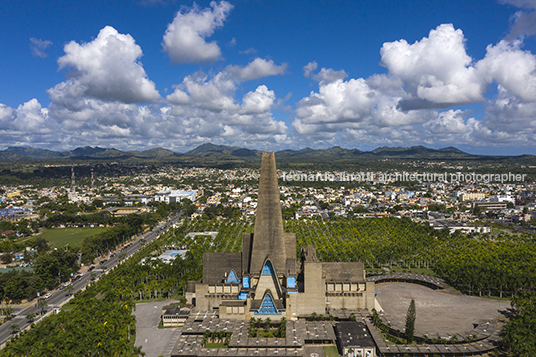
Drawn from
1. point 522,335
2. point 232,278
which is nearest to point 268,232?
point 232,278

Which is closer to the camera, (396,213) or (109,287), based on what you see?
(109,287)

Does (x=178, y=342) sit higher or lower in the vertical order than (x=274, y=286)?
lower

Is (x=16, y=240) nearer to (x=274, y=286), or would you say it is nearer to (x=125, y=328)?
(x=125, y=328)

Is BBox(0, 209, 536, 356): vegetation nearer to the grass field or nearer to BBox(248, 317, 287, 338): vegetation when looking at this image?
BBox(248, 317, 287, 338): vegetation

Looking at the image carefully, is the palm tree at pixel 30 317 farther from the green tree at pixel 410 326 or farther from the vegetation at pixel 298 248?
the green tree at pixel 410 326

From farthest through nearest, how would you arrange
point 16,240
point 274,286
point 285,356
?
point 16,240 → point 274,286 → point 285,356

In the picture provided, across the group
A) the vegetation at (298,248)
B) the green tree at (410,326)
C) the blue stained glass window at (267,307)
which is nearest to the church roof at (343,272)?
the vegetation at (298,248)

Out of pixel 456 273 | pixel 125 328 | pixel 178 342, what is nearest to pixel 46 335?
pixel 125 328
